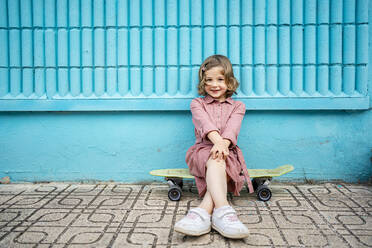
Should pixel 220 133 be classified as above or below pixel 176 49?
below

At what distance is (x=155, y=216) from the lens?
2.43 metres

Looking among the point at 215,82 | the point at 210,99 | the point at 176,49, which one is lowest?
the point at 210,99

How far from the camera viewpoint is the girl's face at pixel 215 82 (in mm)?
2840

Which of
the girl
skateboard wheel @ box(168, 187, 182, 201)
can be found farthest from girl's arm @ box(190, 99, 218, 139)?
skateboard wheel @ box(168, 187, 182, 201)

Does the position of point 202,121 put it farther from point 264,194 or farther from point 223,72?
point 264,194

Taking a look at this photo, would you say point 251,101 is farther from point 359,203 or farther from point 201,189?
point 359,203

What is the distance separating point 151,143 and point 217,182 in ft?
3.79

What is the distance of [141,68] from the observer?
326 centimetres

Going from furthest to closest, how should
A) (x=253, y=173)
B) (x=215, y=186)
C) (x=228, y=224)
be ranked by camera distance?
(x=253, y=173) < (x=215, y=186) < (x=228, y=224)

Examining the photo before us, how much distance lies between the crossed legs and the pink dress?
0.14 metres

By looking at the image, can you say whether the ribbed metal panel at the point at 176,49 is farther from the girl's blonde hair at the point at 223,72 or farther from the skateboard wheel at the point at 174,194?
the skateboard wheel at the point at 174,194

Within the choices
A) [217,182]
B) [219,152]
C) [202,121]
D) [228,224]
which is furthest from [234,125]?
[228,224]

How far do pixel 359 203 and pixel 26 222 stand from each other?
2.62 metres

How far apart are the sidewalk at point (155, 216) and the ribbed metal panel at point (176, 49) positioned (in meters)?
0.83
